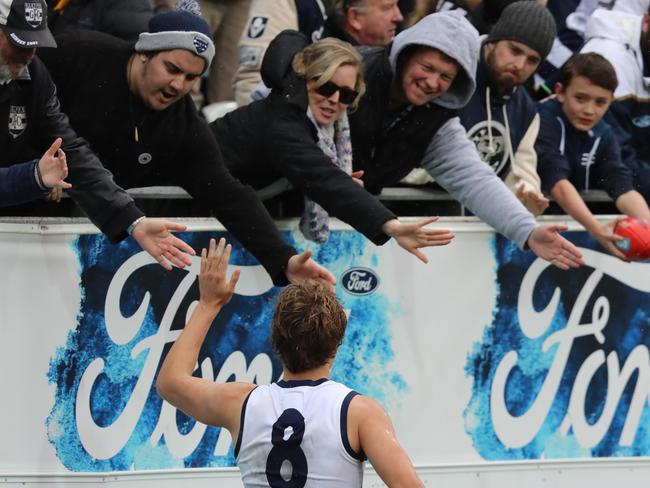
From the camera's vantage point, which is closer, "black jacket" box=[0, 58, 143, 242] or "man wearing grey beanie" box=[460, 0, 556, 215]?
"black jacket" box=[0, 58, 143, 242]

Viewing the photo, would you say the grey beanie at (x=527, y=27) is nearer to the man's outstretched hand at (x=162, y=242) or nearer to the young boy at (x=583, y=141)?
the young boy at (x=583, y=141)

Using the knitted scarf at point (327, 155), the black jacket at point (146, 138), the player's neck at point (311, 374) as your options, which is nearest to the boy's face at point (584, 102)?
the knitted scarf at point (327, 155)

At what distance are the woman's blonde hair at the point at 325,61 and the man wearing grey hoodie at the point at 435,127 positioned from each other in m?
0.38

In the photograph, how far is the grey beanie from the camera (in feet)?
24.0

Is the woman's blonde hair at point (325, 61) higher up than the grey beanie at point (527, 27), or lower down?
lower down

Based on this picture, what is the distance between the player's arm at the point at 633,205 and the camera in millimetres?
7504

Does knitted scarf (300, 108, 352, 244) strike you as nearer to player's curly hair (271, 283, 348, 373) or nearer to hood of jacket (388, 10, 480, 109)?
hood of jacket (388, 10, 480, 109)

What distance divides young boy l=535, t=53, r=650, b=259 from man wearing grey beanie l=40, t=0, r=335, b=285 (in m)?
A: 1.85

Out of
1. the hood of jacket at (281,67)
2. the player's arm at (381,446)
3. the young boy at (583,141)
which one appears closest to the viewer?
the player's arm at (381,446)

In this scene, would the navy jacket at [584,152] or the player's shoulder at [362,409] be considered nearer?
the player's shoulder at [362,409]

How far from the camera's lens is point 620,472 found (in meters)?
7.59

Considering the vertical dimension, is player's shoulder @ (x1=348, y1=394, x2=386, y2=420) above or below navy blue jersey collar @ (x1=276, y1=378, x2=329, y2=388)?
below

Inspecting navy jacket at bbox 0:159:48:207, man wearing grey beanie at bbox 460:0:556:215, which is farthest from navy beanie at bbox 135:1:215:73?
man wearing grey beanie at bbox 460:0:556:215

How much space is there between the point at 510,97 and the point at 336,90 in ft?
4.48
